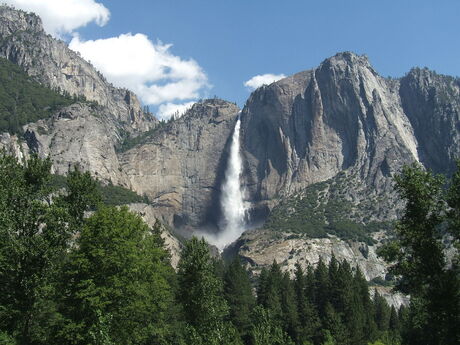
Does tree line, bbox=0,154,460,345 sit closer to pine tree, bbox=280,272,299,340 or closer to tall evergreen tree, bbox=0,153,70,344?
tall evergreen tree, bbox=0,153,70,344

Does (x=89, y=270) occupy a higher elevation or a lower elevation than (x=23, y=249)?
lower

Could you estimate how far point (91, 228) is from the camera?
3812 cm

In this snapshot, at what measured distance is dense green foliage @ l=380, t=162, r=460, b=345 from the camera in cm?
2931

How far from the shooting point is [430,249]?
99.2ft

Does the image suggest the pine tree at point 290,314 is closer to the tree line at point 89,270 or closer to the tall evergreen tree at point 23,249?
the tree line at point 89,270

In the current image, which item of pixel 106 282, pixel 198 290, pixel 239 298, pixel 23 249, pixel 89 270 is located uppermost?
pixel 239 298

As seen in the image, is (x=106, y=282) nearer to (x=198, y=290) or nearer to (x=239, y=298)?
(x=198, y=290)

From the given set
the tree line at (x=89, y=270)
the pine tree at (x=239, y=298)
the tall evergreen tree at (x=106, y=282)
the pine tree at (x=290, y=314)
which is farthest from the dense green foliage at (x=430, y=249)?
the pine tree at (x=239, y=298)

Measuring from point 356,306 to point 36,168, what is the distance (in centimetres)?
6164

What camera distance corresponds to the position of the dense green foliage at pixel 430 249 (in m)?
29.3

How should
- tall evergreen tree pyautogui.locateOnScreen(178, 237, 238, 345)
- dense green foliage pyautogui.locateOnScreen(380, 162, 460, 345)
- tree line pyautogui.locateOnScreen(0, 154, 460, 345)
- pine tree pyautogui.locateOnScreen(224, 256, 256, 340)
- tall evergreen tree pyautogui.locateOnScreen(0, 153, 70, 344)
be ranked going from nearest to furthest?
1. dense green foliage pyautogui.locateOnScreen(380, 162, 460, 345)
2. tree line pyautogui.locateOnScreen(0, 154, 460, 345)
3. tall evergreen tree pyautogui.locateOnScreen(0, 153, 70, 344)
4. tall evergreen tree pyautogui.locateOnScreen(178, 237, 238, 345)
5. pine tree pyautogui.locateOnScreen(224, 256, 256, 340)

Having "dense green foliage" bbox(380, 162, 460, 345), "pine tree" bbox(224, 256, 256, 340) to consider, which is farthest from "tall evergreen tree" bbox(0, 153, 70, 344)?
"pine tree" bbox(224, 256, 256, 340)

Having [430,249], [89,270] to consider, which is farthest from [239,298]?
[430,249]

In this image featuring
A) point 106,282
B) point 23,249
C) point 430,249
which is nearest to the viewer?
point 430,249
